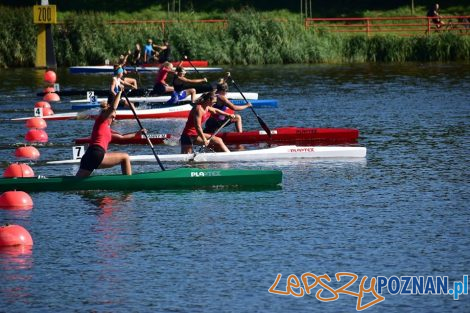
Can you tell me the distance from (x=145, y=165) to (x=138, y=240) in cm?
762

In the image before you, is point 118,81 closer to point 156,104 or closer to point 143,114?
point 143,114

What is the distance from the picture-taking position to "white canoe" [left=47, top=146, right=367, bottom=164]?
2609 cm

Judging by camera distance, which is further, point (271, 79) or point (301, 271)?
point (271, 79)

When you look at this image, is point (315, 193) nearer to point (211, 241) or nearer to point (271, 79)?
point (211, 241)

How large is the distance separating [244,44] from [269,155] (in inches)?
1296

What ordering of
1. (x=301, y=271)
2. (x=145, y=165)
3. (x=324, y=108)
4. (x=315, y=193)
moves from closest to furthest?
(x=301, y=271) → (x=315, y=193) → (x=145, y=165) → (x=324, y=108)

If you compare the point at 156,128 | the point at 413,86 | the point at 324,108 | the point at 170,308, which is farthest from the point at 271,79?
the point at 170,308

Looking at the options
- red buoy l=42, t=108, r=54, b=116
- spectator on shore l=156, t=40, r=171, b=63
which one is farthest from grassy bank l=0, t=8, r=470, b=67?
red buoy l=42, t=108, r=54, b=116

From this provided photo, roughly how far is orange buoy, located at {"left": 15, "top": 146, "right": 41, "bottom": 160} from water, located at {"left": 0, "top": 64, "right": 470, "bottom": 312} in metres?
0.25

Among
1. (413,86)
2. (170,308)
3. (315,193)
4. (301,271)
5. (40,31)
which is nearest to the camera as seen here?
(170,308)

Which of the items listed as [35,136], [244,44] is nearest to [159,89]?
[35,136]

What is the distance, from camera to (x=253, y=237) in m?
19.3

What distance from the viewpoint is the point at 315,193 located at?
23.0 meters

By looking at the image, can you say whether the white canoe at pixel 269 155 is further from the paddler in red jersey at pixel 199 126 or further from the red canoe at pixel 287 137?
the red canoe at pixel 287 137
